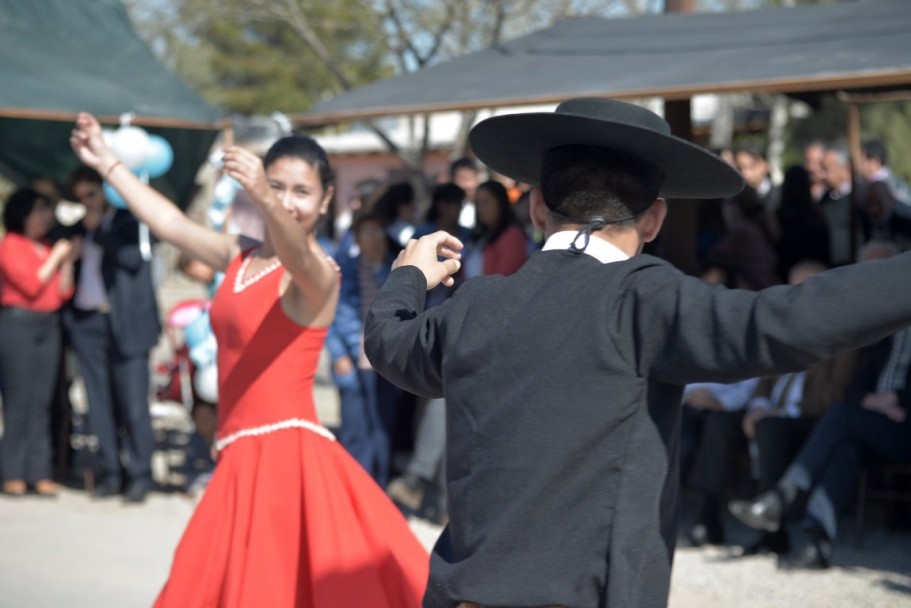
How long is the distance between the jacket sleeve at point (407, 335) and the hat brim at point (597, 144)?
0.32m

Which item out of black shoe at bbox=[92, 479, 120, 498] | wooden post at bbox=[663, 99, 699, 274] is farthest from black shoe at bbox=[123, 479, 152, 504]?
wooden post at bbox=[663, 99, 699, 274]

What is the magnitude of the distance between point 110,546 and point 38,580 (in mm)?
756

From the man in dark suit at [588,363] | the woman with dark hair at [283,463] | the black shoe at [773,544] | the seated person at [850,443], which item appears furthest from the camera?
the black shoe at [773,544]

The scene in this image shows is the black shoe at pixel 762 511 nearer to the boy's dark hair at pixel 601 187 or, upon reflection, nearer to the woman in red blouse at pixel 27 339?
the boy's dark hair at pixel 601 187

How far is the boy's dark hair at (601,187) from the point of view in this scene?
7.88ft

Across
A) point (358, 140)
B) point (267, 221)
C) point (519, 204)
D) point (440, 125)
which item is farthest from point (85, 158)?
point (358, 140)

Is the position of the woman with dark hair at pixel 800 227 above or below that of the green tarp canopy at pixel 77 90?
below

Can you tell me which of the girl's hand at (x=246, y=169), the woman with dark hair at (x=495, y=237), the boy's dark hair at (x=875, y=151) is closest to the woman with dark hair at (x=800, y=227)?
the boy's dark hair at (x=875, y=151)

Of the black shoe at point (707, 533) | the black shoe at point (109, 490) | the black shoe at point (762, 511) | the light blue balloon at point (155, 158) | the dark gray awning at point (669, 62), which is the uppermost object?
the dark gray awning at point (669, 62)

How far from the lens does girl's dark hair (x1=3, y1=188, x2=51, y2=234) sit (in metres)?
8.62

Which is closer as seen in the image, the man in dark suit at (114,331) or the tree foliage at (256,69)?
the man in dark suit at (114,331)

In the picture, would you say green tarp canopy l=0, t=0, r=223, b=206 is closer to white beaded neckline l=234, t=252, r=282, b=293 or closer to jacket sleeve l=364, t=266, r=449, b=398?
white beaded neckline l=234, t=252, r=282, b=293

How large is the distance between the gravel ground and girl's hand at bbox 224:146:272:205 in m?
3.25

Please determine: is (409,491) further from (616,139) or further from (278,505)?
(616,139)
